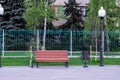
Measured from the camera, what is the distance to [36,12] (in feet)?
109

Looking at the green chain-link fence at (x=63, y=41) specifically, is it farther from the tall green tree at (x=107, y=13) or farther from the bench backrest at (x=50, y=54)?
the bench backrest at (x=50, y=54)

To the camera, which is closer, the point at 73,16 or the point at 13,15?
the point at 13,15

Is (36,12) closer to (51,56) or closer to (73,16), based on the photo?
(73,16)

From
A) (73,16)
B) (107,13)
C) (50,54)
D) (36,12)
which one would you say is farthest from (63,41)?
(73,16)

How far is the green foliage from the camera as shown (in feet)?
109

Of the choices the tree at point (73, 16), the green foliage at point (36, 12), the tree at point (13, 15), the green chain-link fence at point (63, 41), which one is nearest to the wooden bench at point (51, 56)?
the green chain-link fence at point (63, 41)

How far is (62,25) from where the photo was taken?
4338 cm

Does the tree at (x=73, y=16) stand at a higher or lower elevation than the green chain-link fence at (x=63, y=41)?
higher

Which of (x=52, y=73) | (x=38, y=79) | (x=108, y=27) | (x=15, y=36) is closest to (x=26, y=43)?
(x=15, y=36)

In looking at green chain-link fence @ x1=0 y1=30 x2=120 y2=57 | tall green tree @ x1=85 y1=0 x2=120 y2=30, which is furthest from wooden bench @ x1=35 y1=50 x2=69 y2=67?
tall green tree @ x1=85 y1=0 x2=120 y2=30

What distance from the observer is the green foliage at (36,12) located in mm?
33375

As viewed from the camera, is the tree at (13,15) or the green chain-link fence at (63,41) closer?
the green chain-link fence at (63,41)

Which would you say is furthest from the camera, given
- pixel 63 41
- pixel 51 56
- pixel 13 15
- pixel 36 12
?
pixel 13 15

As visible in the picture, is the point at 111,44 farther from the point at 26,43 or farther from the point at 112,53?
the point at 26,43
